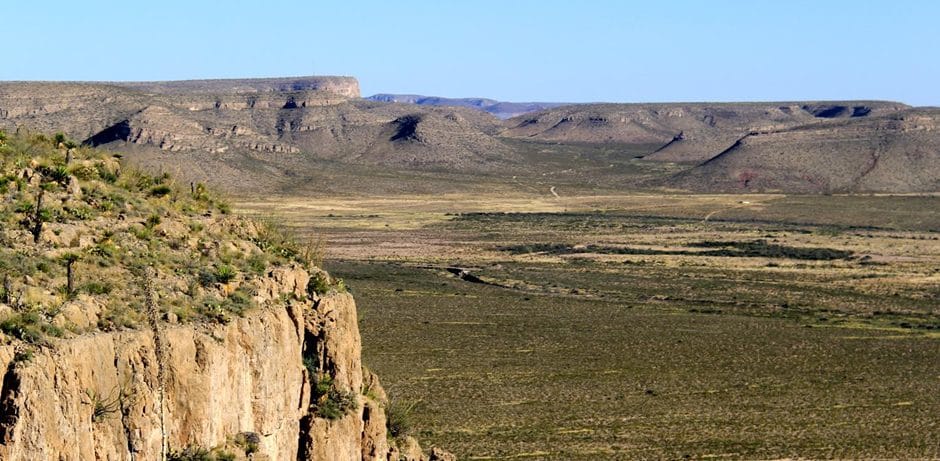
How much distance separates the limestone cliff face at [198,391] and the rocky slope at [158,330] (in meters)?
0.02

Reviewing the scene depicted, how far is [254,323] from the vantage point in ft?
49.0

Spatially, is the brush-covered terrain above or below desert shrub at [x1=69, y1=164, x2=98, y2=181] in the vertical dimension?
below

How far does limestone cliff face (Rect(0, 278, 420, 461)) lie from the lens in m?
11.7

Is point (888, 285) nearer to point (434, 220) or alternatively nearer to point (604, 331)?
point (604, 331)

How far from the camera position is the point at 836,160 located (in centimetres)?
16638

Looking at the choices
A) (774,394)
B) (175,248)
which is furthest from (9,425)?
(774,394)

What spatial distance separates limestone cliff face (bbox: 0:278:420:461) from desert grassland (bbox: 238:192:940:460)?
10.6 metres

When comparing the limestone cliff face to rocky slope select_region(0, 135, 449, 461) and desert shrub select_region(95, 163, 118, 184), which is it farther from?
desert shrub select_region(95, 163, 118, 184)

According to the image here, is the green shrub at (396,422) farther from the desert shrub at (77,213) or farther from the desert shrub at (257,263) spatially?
the desert shrub at (77,213)

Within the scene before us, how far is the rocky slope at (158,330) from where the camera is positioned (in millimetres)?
12180

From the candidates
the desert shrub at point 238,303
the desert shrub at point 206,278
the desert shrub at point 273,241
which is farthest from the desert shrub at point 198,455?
the desert shrub at point 273,241

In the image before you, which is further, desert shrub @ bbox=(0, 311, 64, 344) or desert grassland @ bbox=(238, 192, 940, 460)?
desert grassland @ bbox=(238, 192, 940, 460)

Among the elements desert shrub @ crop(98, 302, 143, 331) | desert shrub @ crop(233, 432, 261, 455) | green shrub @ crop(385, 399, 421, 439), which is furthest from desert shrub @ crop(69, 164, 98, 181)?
green shrub @ crop(385, 399, 421, 439)

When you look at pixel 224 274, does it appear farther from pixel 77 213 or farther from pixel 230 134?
pixel 230 134
